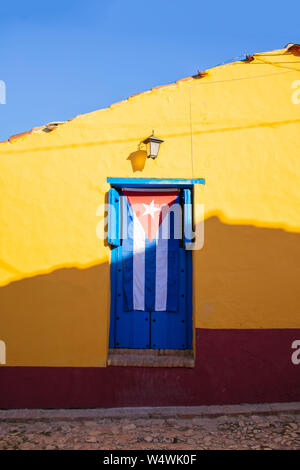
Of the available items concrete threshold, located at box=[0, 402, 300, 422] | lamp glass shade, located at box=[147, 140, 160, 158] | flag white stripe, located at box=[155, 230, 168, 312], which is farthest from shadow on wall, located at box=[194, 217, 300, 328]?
lamp glass shade, located at box=[147, 140, 160, 158]

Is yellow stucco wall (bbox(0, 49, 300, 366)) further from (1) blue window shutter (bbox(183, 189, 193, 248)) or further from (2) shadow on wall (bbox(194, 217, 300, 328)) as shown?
(1) blue window shutter (bbox(183, 189, 193, 248))

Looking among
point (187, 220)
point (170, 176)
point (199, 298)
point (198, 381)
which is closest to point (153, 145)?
point (170, 176)

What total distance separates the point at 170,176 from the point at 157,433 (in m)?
3.07

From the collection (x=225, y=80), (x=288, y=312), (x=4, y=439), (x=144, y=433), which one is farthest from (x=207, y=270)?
(x=4, y=439)

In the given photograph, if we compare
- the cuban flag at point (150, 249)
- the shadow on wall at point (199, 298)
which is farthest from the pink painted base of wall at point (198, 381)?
the cuban flag at point (150, 249)

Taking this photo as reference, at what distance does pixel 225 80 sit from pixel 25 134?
2765 millimetres

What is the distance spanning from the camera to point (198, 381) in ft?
16.3

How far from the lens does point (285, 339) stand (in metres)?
5.01

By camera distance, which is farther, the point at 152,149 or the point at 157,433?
the point at 152,149

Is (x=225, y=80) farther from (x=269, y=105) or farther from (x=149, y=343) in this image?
(x=149, y=343)

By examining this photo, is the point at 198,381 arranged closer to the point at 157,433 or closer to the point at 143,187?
the point at 157,433

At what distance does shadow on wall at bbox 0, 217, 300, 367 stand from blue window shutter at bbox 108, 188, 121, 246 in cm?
37

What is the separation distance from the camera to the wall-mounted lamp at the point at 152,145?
5082 millimetres

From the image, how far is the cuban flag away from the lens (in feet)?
17.4
